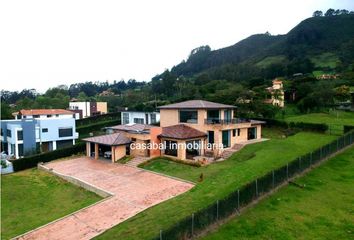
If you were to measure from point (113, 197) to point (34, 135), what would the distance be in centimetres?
2796

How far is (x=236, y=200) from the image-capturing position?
16438 mm

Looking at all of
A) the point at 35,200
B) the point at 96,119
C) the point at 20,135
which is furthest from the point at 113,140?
the point at 96,119

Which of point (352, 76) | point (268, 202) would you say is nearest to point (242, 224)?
point (268, 202)

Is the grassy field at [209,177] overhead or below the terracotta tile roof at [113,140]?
below

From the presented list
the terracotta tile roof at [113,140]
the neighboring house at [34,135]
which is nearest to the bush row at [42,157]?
the terracotta tile roof at [113,140]

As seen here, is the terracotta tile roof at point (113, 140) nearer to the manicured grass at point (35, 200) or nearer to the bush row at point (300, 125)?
the manicured grass at point (35, 200)

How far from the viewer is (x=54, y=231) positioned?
1698cm

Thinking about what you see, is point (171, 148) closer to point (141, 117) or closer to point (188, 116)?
point (188, 116)

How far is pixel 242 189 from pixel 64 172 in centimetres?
1913

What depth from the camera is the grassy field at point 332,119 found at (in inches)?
1627

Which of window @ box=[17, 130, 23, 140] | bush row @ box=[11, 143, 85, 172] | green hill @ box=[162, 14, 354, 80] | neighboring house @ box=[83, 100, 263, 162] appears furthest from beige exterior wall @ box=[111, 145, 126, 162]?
green hill @ box=[162, 14, 354, 80]

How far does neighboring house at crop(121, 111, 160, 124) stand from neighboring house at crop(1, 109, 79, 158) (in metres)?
10.4

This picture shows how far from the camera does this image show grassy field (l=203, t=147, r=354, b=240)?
14.7 m

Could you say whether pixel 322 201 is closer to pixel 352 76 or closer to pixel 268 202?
pixel 268 202
